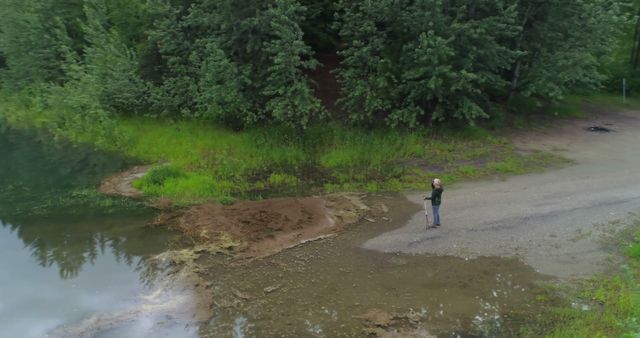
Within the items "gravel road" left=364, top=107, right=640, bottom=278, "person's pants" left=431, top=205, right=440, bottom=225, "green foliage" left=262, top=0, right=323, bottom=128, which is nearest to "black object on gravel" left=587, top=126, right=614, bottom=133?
"gravel road" left=364, top=107, right=640, bottom=278

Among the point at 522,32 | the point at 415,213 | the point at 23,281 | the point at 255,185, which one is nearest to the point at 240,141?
the point at 255,185

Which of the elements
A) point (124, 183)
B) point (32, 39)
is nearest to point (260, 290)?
point (124, 183)

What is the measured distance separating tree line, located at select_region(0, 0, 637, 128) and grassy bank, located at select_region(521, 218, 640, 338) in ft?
33.9

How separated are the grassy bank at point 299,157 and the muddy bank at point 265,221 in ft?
3.79

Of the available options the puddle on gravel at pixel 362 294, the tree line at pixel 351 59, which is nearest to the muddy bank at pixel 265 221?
the puddle on gravel at pixel 362 294

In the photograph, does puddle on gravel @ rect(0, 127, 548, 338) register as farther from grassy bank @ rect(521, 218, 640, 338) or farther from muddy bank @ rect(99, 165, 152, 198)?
muddy bank @ rect(99, 165, 152, 198)

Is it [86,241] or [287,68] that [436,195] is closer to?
[287,68]

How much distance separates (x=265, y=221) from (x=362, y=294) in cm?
480

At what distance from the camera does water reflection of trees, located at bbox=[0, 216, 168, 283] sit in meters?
14.3

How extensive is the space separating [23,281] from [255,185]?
7988mm

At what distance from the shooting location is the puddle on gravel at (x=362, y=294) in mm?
10859

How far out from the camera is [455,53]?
68.3 ft

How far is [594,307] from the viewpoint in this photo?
36.5 feet

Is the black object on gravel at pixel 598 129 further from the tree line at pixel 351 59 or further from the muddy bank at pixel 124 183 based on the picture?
the muddy bank at pixel 124 183
